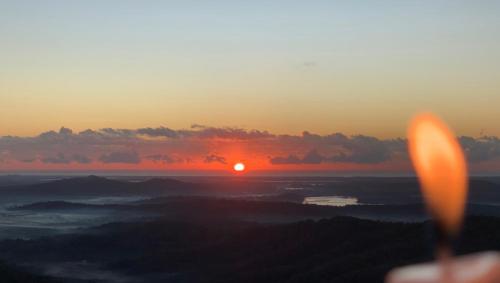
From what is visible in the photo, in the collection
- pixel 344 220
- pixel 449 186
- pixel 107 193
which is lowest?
pixel 449 186

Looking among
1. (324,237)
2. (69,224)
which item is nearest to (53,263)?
(324,237)

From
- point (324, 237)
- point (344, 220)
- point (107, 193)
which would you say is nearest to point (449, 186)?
point (324, 237)

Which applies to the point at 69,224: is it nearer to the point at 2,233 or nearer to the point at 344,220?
the point at 2,233

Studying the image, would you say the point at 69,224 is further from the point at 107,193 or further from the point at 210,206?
the point at 107,193

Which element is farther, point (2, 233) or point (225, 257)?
point (2, 233)

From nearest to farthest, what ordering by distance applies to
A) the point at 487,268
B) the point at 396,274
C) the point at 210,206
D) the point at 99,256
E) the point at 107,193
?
the point at 487,268, the point at 396,274, the point at 99,256, the point at 210,206, the point at 107,193

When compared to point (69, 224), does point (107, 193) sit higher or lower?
higher

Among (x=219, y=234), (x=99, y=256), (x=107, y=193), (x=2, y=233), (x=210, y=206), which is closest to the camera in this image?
(x=99, y=256)
